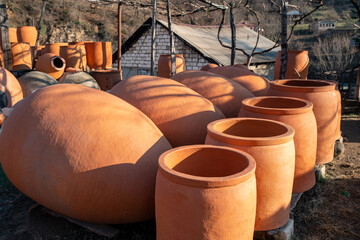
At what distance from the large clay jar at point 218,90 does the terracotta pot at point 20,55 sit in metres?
7.65

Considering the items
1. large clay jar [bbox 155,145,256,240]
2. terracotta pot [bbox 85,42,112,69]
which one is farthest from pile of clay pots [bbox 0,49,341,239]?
terracotta pot [bbox 85,42,112,69]

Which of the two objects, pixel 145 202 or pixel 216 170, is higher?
pixel 216 170

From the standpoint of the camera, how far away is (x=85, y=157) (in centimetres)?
230

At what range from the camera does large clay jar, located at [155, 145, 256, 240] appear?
5.80ft

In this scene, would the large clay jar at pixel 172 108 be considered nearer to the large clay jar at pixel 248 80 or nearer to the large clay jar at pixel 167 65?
the large clay jar at pixel 248 80

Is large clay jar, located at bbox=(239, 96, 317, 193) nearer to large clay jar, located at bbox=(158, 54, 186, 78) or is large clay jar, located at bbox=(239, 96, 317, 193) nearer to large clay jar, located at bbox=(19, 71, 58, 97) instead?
large clay jar, located at bbox=(19, 71, 58, 97)

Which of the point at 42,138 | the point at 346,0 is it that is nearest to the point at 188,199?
the point at 42,138

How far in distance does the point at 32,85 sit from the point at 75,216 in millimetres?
5507

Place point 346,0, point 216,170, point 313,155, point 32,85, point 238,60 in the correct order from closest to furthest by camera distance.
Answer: point 216,170 → point 313,155 → point 32,85 → point 238,60 → point 346,0

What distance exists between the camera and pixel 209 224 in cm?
181

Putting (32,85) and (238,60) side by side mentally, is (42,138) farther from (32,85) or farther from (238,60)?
(238,60)

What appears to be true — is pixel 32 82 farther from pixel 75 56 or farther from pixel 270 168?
pixel 270 168

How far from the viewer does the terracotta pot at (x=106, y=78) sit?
9.35m

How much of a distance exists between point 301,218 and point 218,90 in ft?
5.72
